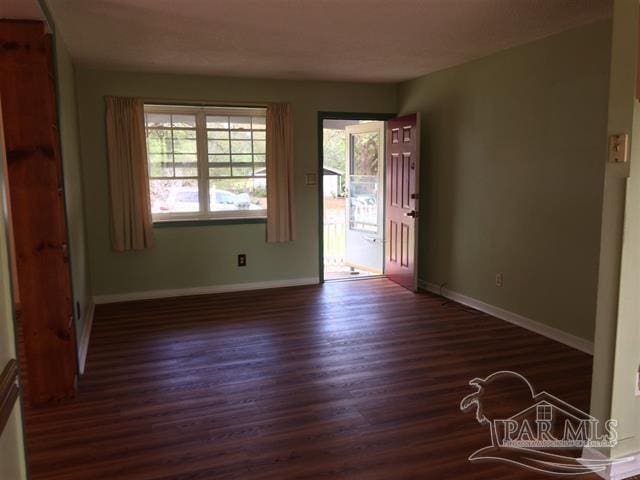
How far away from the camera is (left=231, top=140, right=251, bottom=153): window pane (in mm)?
5773

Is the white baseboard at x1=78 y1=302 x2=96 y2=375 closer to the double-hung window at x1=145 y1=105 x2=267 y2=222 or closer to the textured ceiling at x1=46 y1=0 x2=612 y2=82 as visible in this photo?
the double-hung window at x1=145 y1=105 x2=267 y2=222

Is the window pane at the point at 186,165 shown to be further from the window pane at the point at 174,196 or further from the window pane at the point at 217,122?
the window pane at the point at 217,122

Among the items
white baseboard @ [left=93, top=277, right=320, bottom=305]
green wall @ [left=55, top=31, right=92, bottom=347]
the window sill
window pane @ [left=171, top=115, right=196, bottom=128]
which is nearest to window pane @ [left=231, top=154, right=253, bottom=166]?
window pane @ [left=171, top=115, right=196, bottom=128]

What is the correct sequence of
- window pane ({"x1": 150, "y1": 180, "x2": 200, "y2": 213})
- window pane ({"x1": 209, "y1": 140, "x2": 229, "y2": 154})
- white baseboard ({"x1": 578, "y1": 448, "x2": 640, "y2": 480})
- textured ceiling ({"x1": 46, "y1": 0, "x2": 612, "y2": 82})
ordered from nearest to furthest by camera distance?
white baseboard ({"x1": 578, "y1": 448, "x2": 640, "y2": 480}), textured ceiling ({"x1": 46, "y1": 0, "x2": 612, "y2": 82}), window pane ({"x1": 150, "y1": 180, "x2": 200, "y2": 213}), window pane ({"x1": 209, "y1": 140, "x2": 229, "y2": 154})

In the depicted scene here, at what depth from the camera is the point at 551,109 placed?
407cm

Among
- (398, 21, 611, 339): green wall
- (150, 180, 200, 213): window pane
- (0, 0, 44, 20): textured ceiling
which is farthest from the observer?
(150, 180, 200, 213): window pane

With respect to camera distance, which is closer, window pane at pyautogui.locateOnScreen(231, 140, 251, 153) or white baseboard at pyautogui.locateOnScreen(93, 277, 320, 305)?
white baseboard at pyautogui.locateOnScreen(93, 277, 320, 305)

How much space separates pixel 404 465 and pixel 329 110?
4.45 meters

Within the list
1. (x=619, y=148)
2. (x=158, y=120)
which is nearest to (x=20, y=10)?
(x=158, y=120)

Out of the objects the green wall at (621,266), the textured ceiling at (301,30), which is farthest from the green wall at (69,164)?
the green wall at (621,266)

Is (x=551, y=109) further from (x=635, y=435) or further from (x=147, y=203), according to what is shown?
(x=147, y=203)

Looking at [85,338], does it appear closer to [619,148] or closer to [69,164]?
[69,164]

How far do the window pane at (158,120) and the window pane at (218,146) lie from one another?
19.6 inches

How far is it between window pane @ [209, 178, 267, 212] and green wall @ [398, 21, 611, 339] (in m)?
1.94
